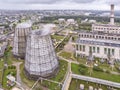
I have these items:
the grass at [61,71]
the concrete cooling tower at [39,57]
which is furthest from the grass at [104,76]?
the concrete cooling tower at [39,57]

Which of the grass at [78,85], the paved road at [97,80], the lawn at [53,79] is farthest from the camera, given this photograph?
the lawn at [53,79]

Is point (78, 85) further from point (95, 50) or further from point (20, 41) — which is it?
point (20, 41)

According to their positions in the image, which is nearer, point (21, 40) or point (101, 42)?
point (101, 42)

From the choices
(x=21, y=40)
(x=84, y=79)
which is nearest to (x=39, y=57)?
(x=84, y=79)

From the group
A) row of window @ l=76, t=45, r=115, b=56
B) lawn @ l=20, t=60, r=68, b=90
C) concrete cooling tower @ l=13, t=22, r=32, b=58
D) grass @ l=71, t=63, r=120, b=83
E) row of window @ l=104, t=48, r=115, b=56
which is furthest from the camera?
concrete cooling tower @ l=13, t=22, r=32, b=58

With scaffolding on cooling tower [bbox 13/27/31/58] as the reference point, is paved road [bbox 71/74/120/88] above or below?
below

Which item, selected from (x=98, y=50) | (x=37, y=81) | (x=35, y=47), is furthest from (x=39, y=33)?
(x=98, y=50)

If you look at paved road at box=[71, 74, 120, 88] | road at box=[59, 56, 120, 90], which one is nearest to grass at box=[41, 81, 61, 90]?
road at box=[59, 56, 120, 90]

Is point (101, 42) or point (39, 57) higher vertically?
point (101, 42)

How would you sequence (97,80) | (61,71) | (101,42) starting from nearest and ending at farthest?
(97,80), (61,71), (101,42)

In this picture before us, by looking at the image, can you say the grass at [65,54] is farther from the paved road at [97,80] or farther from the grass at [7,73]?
the grass at [7,73]

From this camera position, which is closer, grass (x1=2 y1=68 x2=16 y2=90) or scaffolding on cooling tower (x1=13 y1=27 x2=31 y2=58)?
grass (x1=2 y1=68 x2=16 y2=90)

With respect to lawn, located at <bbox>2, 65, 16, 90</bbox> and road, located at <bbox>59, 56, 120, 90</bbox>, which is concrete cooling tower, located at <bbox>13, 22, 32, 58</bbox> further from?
road, located at <bbox>59, 56, 120, 90</bbox>
